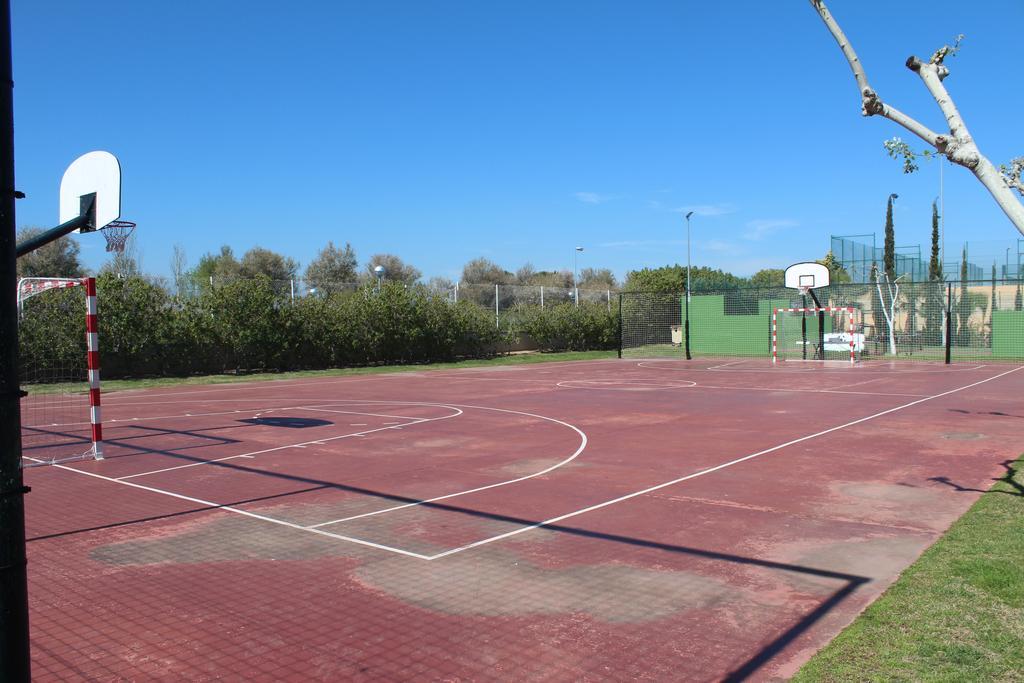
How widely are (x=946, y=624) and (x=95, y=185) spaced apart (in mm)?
7960

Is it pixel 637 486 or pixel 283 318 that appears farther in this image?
pixel 283 318

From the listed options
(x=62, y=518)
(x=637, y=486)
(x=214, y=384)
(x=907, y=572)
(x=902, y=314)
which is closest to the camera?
(x=907, y=572)

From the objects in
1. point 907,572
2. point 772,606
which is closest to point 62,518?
point 772,606

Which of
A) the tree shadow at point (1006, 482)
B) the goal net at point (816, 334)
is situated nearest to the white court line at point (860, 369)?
the goal net at point (816, 334)

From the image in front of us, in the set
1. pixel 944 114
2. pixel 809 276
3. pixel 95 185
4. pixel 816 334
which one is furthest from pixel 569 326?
pixel 944 114

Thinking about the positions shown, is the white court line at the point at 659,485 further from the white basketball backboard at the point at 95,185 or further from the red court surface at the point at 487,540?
the white basketball backboard at the point at 95,185

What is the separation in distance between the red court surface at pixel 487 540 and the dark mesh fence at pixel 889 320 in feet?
76.2

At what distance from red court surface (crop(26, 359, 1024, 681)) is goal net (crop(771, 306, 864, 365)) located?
1987cm

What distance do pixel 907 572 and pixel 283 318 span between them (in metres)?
28.0

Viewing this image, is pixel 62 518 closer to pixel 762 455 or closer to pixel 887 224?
pixel 762 455

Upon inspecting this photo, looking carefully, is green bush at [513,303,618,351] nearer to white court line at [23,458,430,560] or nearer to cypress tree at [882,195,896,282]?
cypress tree at [882,195,896,282]

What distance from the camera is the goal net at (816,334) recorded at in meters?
34.8

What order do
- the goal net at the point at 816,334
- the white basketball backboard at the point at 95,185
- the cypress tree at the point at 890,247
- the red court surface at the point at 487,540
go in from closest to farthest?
1. the red court surface at the point at 487,540
2. the white basketball backboard at the point at 95,185
3. the goal net at the point at 816,334
4. the cypress tree at the point at 890,247

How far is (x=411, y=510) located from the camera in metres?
8.26
